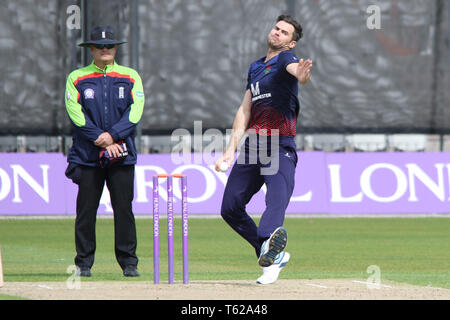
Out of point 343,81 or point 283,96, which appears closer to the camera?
point 283,96

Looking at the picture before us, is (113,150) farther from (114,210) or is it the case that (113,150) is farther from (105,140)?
(114,210)

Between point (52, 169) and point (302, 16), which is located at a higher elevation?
point (302, 16)

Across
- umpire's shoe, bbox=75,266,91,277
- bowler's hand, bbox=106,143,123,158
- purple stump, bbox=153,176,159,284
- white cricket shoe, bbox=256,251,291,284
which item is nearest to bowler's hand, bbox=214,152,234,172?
purple stump, bbox=153,176,159,284

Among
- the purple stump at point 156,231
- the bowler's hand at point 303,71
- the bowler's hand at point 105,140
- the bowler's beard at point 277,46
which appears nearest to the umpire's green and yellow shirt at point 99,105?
the bowler's hand at point 105,140

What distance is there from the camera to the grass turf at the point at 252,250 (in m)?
10.8

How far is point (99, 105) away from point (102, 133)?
0.30 metres

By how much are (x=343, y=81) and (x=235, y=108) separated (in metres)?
2.34

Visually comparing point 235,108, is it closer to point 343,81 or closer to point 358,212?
point 343,81

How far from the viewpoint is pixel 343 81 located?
22.1 metres

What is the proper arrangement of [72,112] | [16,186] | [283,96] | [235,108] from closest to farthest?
1. [283,96]
2. [72,112]
3. [16,186]
4. [235,108]

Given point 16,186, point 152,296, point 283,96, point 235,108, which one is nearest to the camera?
point 152,296

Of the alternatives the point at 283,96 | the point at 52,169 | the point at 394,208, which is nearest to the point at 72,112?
the point at 283,96

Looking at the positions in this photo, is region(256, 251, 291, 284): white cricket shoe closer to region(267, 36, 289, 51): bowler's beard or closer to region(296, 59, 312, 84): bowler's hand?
region(296, 59, 312, 84): bowler's hand

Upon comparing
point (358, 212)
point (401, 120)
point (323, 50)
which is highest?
point (323, 50)
